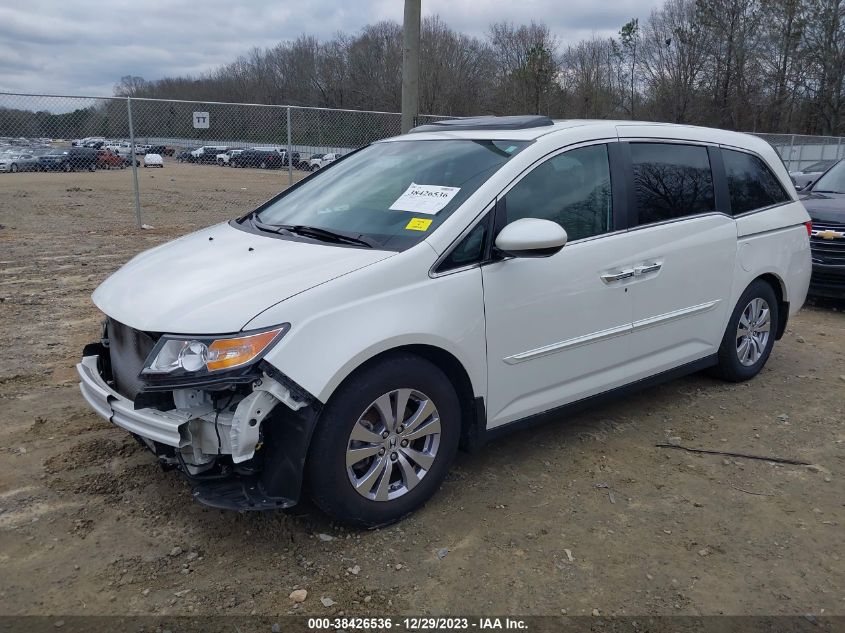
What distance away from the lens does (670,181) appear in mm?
4250

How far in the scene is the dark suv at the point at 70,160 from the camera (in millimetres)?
15464

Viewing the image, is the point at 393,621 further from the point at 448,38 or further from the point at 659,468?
the point at 448,38

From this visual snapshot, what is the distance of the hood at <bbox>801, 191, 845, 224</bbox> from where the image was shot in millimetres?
7407

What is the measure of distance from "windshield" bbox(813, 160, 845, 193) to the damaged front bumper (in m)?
8.10

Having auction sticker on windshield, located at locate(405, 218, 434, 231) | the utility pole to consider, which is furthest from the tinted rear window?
the utility pole

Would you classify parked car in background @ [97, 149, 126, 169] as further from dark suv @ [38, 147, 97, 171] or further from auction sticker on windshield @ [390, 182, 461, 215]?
auction sticker on windshield @ [390, 182, 461, 215]

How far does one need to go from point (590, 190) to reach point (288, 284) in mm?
1847

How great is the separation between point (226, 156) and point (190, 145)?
2509 mm

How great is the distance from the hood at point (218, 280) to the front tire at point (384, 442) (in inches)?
18.8

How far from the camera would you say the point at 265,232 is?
3.72m

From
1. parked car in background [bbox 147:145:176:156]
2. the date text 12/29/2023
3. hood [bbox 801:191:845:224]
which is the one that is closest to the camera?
the date text 12/29/2023

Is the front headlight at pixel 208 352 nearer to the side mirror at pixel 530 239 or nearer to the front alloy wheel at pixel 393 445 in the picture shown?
the front alloy wheel at pixel 393 445

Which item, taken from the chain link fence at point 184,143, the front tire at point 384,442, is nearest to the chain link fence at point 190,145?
the chain link fence at point 184,143

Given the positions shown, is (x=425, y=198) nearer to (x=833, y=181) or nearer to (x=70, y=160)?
(x=833, y=181)
